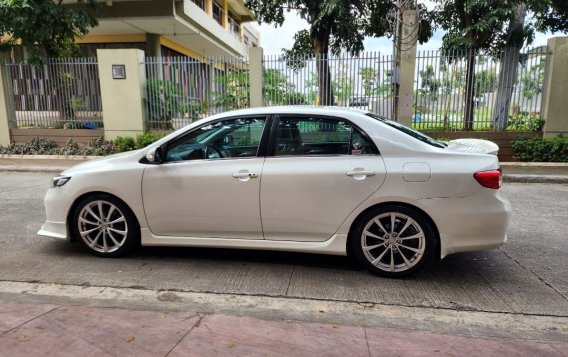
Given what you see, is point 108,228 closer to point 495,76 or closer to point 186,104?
point 186,104

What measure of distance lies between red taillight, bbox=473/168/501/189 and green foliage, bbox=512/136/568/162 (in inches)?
319

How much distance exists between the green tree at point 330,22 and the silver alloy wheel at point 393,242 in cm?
840

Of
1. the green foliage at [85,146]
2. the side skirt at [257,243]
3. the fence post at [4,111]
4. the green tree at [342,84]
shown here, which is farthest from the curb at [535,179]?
the fence post at [4,111]

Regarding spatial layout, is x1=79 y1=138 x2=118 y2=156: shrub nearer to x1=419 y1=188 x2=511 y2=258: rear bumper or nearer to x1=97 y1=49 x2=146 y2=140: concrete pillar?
x1=97 y1=49 x2=146 y2=140: concrete pillar

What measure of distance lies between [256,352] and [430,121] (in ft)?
32.8

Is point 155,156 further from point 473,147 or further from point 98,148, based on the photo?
point 98,148

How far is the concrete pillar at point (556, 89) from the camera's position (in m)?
10.8

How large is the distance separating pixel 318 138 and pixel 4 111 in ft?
40.9

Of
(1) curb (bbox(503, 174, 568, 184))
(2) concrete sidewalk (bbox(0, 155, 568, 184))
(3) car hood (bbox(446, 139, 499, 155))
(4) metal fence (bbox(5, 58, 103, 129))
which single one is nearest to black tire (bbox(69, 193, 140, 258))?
(3) car hood (bbox(446, 139, 499, 155))

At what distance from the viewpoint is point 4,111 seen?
43.3 feet

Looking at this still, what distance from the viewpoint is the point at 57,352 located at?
9.67 ft

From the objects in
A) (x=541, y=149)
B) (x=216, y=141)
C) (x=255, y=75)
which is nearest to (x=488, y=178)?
(x=216, y=141)

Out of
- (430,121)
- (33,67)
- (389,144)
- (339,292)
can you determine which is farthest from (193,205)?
(33,67)

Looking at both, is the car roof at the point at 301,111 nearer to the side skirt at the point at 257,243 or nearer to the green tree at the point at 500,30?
the side skirt at the point at 257,243
